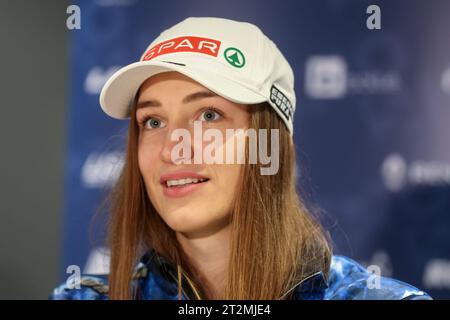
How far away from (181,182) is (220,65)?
23cm

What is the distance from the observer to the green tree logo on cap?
0.92 meters

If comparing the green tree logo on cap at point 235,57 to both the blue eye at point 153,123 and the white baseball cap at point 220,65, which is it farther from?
the blue eye at point 153,123

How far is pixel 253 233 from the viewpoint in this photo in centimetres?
96

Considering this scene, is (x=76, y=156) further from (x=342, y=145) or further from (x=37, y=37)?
(x=342, y=145)

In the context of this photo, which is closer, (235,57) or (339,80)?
(235,57)

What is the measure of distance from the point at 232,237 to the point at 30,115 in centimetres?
55

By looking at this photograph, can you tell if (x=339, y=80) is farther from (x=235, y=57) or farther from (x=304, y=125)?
(x=235, y=57)

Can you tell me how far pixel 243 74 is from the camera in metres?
0.91

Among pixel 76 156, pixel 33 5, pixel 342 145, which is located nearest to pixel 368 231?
pixel 342 145

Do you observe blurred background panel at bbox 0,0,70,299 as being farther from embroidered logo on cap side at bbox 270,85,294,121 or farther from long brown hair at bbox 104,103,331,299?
embroidered logo on cap side at bbox 270,85,294,121

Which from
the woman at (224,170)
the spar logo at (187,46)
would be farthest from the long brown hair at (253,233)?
the spar logo at (187,46)

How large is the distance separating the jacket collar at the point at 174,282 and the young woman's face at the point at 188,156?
0.36 feet

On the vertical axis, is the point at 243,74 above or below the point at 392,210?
above

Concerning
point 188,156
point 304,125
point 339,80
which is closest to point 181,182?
point 188,156
